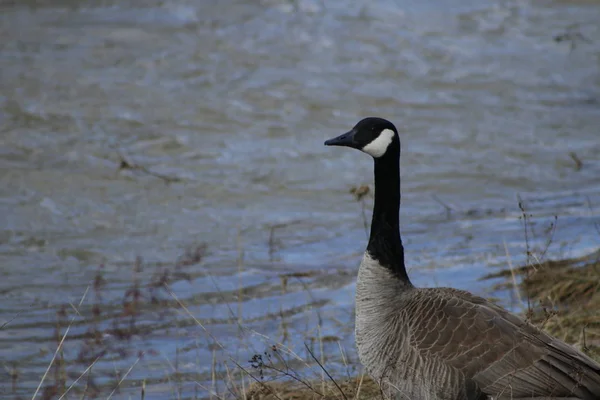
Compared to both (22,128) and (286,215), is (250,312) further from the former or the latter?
(22,128)

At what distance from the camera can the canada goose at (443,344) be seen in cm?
538

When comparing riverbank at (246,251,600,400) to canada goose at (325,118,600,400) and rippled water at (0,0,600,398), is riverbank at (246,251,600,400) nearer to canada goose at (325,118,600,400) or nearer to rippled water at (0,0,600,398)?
canada goose at (325,118,600,400)

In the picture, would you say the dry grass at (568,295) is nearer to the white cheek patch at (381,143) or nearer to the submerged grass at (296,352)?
the submerged grass at (296,352)

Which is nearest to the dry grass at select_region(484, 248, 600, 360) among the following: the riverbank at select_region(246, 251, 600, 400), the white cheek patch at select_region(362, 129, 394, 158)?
the riverbank at select_region(246, 251, 600, 400)

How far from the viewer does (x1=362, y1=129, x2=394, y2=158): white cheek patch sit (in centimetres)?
627

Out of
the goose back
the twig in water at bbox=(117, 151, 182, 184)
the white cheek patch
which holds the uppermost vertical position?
the white cheek patch

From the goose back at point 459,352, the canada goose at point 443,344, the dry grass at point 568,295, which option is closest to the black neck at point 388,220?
the canada goose at point 443,344

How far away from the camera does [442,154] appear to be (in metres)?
14.4

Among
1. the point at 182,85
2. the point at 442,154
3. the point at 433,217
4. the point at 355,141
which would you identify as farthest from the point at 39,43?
the point at 355,141

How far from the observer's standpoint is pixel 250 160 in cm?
1392

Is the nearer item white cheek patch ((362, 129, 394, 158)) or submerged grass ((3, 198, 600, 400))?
white cheek patch ((362, 129, 394, 158))

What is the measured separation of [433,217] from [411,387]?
6.24 meters

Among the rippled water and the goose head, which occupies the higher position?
the goose head

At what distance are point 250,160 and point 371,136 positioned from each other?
25.4ft
